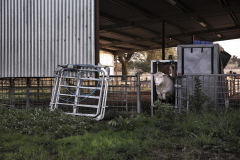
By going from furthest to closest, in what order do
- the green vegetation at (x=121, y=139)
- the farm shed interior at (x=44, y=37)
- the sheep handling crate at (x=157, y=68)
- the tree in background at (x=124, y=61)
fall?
1. the tree in background at (x=124, y=61)
2. the farm shed interior at (x=44, y=37)
3. the sheep handling crate at (x=157, y=68)
4. the green vegetation at (x=121, y=139)

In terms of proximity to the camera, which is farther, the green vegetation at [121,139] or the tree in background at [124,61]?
the tree in background at [124,61]

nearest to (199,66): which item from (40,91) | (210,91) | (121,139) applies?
→ (210,91)

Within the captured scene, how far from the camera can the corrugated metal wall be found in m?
8.04

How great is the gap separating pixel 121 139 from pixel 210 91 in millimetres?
3424

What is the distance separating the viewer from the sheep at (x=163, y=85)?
6820 mm

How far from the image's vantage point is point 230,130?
3.97 metres

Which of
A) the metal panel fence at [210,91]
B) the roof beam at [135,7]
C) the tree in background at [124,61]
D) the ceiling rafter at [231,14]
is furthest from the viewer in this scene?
the tree in background at [124,61]

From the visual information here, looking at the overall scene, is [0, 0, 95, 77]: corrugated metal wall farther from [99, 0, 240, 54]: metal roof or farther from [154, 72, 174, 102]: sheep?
[99, 0, 240, 54]: metal roof

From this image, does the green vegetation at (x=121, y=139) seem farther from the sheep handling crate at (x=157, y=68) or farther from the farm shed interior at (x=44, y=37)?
the farm shed interior at (x=44, y=37)

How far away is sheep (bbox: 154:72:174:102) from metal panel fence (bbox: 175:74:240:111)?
0.22 meters

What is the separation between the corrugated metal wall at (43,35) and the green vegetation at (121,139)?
10.1ft

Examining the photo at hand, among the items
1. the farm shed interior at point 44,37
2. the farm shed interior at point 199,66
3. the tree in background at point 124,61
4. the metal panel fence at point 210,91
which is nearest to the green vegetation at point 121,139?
the metal panel fence at point 210,91

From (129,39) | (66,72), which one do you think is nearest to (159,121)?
(66,72)

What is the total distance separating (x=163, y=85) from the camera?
22.7 ft
